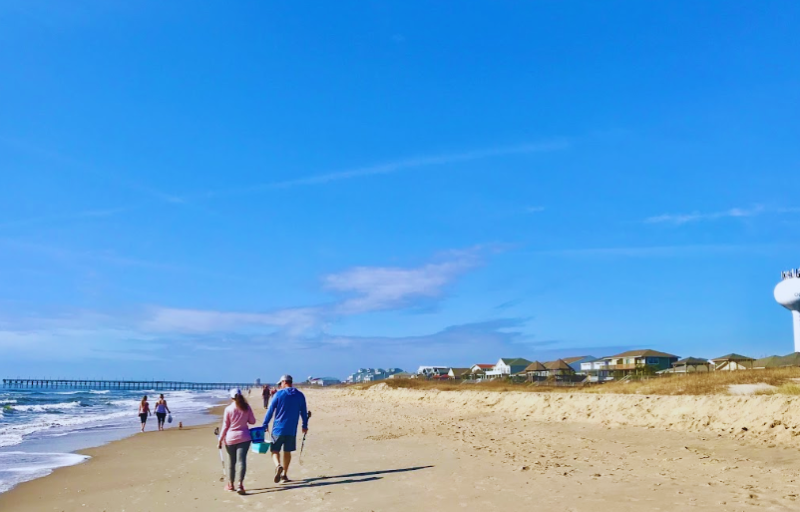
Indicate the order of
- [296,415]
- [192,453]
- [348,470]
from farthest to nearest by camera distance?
[192,453] → [348,470] → [296,415]

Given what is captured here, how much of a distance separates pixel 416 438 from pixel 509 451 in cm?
434

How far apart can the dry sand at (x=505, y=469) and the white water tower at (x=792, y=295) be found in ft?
211

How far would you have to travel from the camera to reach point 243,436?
30.9 feet

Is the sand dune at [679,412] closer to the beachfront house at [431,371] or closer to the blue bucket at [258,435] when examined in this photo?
the blue bucket at [258,435]

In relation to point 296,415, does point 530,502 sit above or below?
below

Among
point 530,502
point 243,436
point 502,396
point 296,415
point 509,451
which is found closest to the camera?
point 530,502

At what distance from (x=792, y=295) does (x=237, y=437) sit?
7870cm

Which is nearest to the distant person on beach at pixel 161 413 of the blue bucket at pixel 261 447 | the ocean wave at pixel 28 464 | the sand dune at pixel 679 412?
the ocean wave at pixel 28 464

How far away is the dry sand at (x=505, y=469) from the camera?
8.14 meters

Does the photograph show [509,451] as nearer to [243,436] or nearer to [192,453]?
[243,436]

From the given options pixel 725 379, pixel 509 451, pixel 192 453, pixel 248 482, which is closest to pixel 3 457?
pixel 192 453

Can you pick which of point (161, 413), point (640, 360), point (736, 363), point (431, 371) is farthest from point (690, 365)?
point (431, 371)

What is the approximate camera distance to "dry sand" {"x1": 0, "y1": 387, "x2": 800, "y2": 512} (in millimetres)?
8141

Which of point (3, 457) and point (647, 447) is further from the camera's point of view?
point (3, 457)
